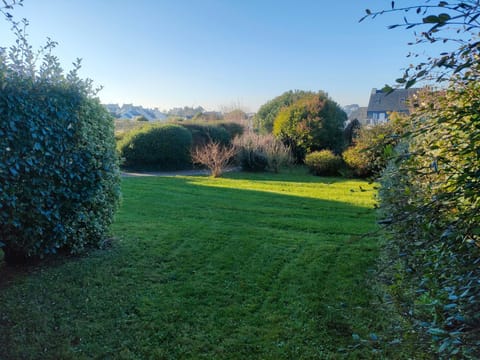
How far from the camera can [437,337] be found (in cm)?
103

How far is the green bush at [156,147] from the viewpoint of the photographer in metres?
15.7

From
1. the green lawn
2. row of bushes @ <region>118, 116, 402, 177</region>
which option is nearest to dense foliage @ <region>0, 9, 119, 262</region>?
the green lawn

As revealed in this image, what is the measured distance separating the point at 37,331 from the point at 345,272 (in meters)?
3.49

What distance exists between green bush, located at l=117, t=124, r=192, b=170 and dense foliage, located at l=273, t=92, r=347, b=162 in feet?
18.2

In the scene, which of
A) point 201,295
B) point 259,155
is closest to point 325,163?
point 259,155

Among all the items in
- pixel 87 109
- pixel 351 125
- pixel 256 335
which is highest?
pixel 351 125

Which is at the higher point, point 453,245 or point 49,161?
point 49,161

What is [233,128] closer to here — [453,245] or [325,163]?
[325,163]

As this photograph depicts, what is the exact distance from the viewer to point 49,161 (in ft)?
11.9

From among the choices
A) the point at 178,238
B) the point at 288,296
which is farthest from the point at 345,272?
the point at 178,238

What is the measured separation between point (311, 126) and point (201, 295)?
15.0 metres

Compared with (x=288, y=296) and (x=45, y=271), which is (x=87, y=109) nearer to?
(x=45, y=271)

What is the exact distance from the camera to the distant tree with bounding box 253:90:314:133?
2134 cm

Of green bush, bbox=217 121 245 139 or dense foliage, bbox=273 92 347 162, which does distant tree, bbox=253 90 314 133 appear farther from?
dense foliage, bbox=273 92 347 162
